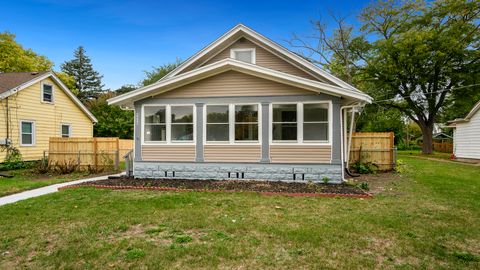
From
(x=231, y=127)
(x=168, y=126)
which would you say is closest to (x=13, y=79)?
(x=168, y=126)

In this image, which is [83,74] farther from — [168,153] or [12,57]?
[168,153]

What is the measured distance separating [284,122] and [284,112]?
1.15ft

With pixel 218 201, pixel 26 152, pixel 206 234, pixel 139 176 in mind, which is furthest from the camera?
pixel 26 152

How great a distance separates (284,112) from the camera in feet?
32.5

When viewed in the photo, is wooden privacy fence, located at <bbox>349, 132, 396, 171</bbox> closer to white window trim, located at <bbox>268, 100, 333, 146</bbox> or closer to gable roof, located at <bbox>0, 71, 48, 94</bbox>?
white window trim, located at <bbox>268, 100, 333, 146</bbox>

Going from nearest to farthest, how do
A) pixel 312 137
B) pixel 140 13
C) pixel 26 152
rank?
pixel 312 137, pixel 26 152, pixel 140 13

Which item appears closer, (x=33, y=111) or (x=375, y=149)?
(x=375, y=149)

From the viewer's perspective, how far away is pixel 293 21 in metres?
22.2

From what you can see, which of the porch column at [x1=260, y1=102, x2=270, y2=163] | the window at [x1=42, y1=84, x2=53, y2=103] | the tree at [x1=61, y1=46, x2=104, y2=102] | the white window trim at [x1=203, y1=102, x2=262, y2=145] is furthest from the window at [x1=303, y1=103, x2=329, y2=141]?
the tree at [x1=61, y1=46, x2=104, y2=102]

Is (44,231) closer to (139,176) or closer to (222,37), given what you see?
(139,176)

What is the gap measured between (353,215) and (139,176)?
7.79 m

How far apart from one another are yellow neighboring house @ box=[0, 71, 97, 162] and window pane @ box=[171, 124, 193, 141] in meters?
10.4

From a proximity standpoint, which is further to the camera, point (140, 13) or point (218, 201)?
point (140, 13)

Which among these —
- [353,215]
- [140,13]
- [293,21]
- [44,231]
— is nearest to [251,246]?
[353,215]
